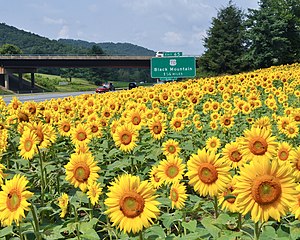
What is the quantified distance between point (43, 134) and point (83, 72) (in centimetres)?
12992

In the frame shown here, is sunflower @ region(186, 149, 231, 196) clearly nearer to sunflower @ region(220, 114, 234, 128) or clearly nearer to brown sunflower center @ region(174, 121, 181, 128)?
brown sunflower center @ region(174, 121, 181, 128)

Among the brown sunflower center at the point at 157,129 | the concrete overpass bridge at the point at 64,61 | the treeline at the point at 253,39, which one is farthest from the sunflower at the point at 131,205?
the concrete overpass bridge at the point at 64,61

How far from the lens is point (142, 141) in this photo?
4.77m

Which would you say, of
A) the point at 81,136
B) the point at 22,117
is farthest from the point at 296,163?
the point at 22,117

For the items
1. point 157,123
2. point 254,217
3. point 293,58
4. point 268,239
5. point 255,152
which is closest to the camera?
point 254,217

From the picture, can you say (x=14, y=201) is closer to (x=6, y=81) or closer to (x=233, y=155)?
(x=233, y=155)

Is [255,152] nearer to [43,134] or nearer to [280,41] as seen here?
[43,134]

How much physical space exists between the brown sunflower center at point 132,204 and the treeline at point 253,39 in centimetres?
3541

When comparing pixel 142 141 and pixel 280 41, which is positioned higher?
pixel 280 41

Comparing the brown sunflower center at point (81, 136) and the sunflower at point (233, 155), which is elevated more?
the brown sunflower center at point (81, 136)

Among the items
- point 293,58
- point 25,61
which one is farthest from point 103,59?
point 293,58

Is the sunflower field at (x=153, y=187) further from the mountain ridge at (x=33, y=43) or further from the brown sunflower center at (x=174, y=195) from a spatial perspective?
the mountain ridge at (x=33, y=43)

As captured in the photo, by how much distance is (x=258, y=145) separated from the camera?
2.75 m

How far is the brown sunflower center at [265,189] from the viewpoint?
5.76 ft
